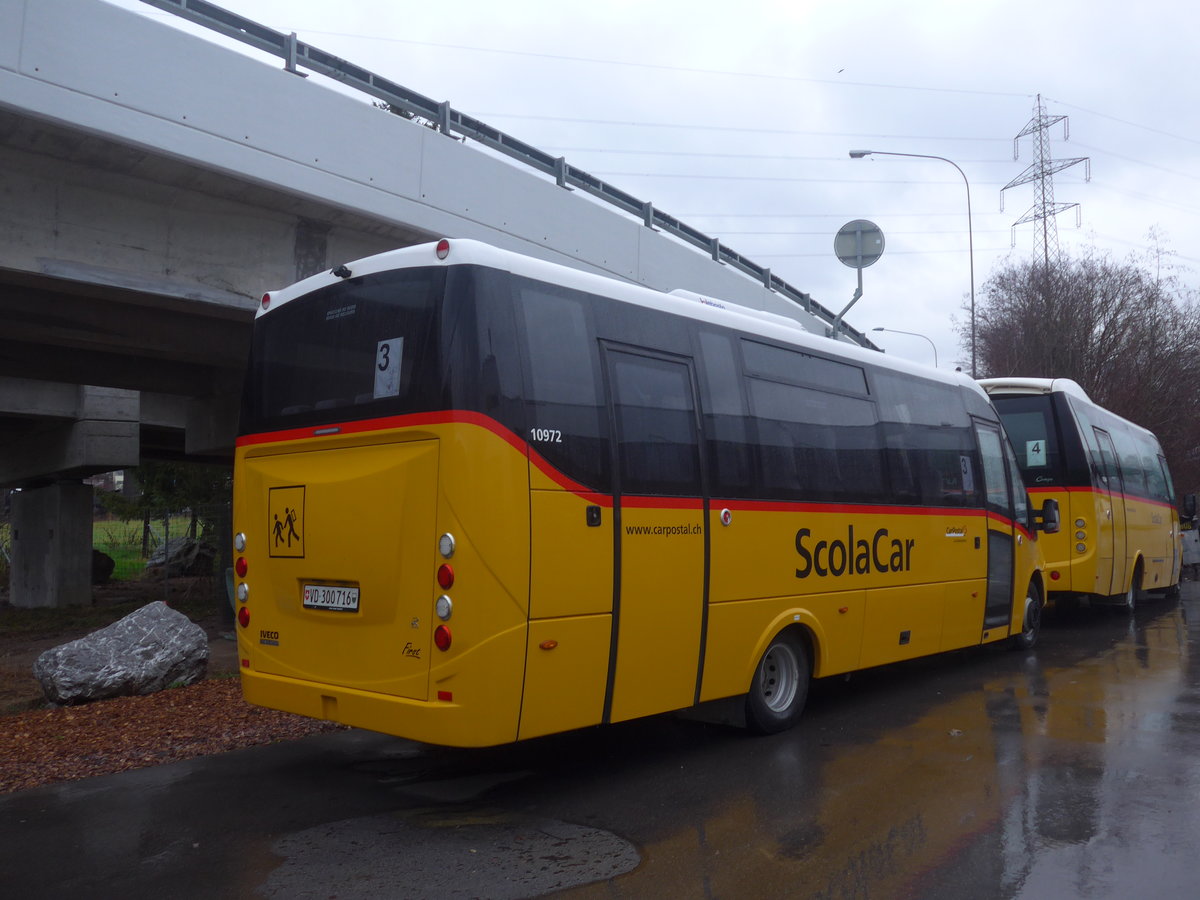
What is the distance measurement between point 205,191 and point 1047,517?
10.2 m

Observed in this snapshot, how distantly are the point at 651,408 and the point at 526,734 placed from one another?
7.30 ft

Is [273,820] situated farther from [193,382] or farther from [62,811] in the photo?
[193,382]

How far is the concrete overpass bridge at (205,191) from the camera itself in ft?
29.9

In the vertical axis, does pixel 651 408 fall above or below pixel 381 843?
above

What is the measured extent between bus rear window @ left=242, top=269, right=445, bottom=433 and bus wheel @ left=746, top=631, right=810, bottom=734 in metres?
3.56

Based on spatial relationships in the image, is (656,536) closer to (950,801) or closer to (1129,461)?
(950,801)

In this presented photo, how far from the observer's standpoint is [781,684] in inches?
317

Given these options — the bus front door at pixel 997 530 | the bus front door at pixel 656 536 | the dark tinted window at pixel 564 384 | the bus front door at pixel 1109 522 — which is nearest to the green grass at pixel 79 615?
the bus front door at pixel 997 530

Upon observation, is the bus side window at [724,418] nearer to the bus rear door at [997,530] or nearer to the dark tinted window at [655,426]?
the dark tinted window at [655,426]

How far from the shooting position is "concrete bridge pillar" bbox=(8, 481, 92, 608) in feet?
68.3

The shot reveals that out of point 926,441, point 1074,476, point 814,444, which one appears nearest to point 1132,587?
point 1074,476

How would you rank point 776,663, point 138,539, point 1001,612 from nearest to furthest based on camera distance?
point 776,663 < point 1001,612 < point 138,539

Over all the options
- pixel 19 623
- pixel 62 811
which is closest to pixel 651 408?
pixel 62 811

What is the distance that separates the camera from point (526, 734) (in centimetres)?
575
